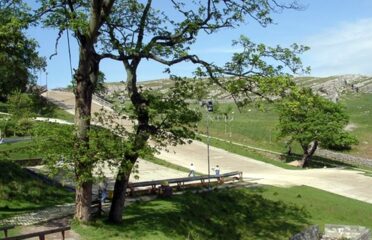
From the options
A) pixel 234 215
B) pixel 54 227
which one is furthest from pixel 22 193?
pixel 234 215

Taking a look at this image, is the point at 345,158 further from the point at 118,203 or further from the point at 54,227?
the point at 54,227

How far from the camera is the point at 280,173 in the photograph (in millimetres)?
40844

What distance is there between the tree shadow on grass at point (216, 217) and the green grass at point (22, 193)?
4032 mm

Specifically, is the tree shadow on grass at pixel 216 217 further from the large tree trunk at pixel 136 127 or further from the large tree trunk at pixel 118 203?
the large tree trunk at pixel 136 127

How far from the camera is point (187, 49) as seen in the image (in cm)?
1875

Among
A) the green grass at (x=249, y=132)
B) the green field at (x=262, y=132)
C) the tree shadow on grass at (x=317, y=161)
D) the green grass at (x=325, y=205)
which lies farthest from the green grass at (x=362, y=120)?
the green grass at (x=325, y=205)

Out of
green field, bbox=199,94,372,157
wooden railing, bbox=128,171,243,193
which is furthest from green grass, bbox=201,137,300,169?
wooden railing, bbox=128,171,243,193

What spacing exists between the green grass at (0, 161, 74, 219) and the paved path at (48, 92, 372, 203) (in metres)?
14.3

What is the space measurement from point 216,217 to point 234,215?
1272 mm

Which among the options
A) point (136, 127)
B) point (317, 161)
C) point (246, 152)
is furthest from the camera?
point (317, 161)

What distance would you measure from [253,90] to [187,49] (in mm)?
2820

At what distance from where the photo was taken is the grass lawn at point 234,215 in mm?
18953

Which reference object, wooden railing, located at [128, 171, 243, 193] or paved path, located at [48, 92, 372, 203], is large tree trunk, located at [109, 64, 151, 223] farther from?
paved path, located at [48, 92, 372, 203]

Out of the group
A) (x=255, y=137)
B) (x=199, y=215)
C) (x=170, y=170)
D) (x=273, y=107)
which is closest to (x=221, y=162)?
(x=170, y=170)
